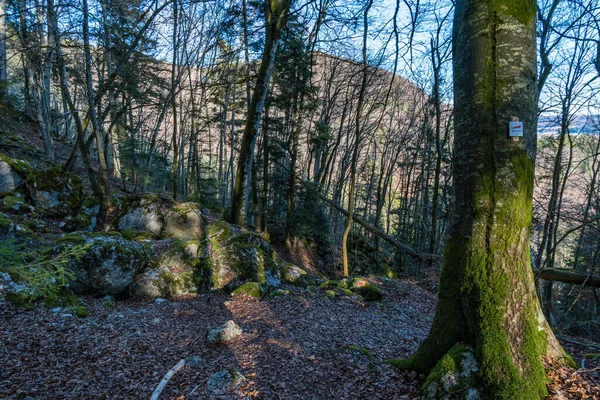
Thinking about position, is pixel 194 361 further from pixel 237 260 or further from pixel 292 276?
pixel 292 276

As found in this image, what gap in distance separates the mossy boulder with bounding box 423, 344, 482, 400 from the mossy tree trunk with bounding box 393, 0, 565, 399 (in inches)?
3.2

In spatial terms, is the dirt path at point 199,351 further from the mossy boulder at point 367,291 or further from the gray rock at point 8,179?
the gray rock at point 8,179

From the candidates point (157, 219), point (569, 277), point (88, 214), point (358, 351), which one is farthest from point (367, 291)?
point (88, 214)

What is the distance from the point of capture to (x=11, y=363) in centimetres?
323

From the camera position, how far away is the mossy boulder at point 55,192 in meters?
8.68

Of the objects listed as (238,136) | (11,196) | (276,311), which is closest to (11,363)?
(276,311)

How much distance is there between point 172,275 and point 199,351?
121 inches

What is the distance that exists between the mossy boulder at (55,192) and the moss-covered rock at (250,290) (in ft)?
21.7

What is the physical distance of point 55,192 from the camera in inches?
354

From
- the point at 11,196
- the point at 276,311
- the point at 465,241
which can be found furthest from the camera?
the point at 11,196

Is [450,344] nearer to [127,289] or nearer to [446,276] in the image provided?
[446,276]

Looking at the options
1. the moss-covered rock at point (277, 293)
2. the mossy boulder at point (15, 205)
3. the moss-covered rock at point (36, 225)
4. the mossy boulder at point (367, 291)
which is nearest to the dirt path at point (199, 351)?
the moss-covered rock at point (277, 293)

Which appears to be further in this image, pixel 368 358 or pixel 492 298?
pixel 368 358

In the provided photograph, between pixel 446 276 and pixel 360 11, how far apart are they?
6.22 m
